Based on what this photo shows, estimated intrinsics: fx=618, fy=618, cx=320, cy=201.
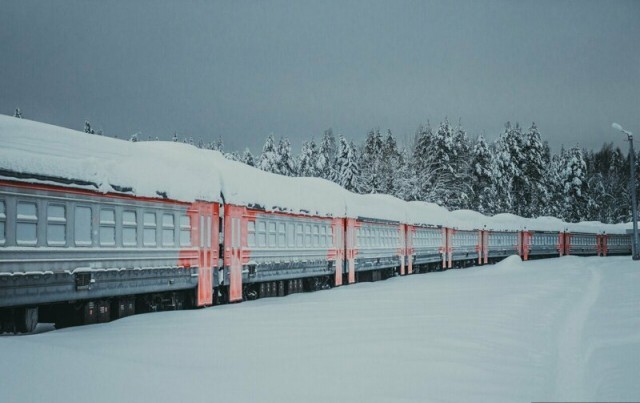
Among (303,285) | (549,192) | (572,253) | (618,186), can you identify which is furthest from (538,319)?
(618,186)

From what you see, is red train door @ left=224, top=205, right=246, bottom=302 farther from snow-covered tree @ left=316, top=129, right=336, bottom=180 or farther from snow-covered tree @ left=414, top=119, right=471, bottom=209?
snow-covered tree @ left=316, top=129, right=336, bottom=180

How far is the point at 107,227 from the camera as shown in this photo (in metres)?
11.8

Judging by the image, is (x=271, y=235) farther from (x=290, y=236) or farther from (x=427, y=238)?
(x=427, y=238)

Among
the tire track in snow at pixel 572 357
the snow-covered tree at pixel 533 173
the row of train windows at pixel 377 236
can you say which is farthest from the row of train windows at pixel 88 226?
the snow-covered tree at pixel 533 173

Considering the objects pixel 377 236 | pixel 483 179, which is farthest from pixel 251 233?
pixel 483 179

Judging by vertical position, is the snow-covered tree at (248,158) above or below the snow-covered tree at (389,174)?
above

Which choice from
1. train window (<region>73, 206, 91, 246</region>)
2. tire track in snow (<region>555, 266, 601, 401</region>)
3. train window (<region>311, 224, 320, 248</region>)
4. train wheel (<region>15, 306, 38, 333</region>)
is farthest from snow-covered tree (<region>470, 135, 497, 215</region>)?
train wheel (<region>15, 306, 38, 333</region>)

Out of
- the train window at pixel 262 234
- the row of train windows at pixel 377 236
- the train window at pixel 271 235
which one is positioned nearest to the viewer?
the train window at pixel 262 234

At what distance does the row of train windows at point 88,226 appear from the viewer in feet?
32.3

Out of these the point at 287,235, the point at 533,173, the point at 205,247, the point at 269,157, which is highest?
the point at 269,157

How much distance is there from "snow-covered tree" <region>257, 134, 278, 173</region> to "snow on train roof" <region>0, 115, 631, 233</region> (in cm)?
5802

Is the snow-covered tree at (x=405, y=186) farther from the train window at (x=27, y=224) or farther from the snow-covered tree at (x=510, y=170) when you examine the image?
the train window at (x=27, y=224)

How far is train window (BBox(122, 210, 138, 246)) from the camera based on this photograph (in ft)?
40.1

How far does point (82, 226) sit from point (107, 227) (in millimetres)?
708
